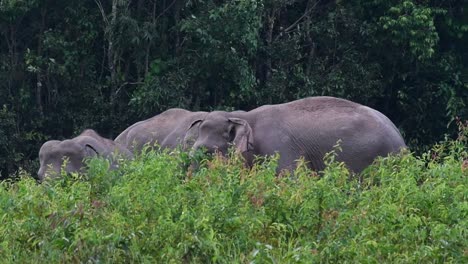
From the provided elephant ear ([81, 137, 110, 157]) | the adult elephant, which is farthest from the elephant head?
elephant ear ([81, 137, 110, 157])

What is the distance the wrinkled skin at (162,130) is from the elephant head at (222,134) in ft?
2.89

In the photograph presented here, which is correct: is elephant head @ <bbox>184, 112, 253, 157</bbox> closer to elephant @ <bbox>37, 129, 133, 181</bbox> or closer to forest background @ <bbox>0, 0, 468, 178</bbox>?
elephant @ <bbox>37, 129, 133, 181</bbox>

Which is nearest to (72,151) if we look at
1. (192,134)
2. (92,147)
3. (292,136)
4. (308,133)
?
(92,147)

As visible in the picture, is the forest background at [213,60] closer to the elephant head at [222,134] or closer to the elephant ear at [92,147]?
the elephant ear at [92,147]

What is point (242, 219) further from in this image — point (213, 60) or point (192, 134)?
point (213, 60)

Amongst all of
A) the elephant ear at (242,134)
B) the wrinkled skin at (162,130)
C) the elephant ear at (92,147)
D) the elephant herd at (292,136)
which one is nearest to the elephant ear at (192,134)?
the elephant herd at (292,136)

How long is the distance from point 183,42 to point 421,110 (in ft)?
11.6

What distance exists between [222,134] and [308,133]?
76 cm

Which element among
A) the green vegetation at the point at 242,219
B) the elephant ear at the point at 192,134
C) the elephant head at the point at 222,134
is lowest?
the elephant ear at the point at 192,134

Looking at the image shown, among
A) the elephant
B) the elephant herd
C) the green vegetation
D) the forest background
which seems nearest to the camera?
the green vegetation

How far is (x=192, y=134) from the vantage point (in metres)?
11.8

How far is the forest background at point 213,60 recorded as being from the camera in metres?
17.3

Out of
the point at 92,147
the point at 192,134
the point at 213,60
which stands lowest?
the point at 213,60

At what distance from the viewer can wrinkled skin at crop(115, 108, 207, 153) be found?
41.6 feet
